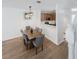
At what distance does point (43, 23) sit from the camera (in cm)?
840

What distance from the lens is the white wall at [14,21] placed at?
22.9ft

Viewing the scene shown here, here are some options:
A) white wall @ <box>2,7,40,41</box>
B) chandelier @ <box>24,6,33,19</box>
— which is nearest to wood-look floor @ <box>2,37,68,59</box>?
white wall @ <box>2,7,40,41</box>

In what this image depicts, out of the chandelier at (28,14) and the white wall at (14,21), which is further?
the chandelier at (28,14)

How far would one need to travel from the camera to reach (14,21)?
7.84 metres

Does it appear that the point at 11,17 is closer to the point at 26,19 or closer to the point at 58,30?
the point at 26,19

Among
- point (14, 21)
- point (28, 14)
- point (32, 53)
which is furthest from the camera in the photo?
point (28, 14)

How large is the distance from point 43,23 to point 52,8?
1.72 metres

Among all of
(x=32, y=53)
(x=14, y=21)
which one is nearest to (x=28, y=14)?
(x=14, y=21)

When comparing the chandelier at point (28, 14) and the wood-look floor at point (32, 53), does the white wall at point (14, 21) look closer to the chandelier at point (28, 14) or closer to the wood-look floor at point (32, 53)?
the chandelier at point (28, 14)

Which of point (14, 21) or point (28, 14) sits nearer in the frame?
point (14, 21)

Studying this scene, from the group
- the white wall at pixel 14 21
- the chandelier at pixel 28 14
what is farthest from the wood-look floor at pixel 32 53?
the chandelier at pixel 28 14

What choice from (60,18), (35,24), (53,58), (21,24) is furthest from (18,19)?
(53,58)

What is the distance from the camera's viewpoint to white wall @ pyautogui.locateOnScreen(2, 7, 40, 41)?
6.99 metres

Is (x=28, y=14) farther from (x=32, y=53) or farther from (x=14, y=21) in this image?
(x=32, y=53)
